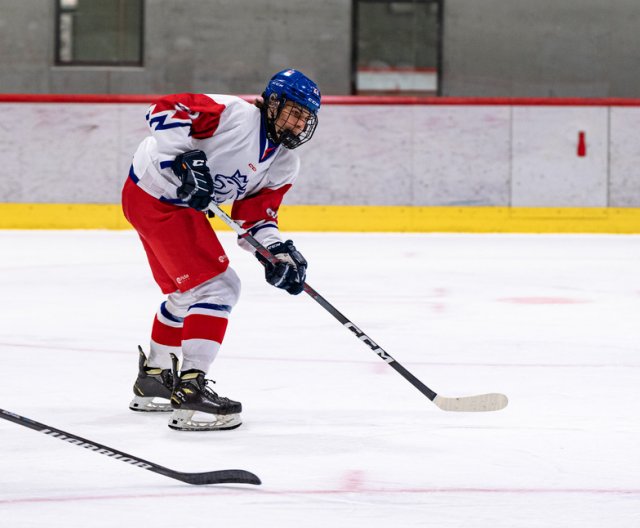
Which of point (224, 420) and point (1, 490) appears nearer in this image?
point (1, 490)

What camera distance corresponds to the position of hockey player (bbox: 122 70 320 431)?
11.0 feet

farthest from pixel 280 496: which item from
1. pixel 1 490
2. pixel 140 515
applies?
pixel 1 490

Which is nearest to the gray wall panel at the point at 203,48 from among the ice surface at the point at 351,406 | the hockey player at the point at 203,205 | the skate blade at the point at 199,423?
the ice surface at the point at 351,406

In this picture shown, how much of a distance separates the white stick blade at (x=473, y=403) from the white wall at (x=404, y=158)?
276 inches

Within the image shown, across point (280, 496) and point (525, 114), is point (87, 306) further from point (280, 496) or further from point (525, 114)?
point (525, 114)

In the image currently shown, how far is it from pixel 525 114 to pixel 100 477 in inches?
324

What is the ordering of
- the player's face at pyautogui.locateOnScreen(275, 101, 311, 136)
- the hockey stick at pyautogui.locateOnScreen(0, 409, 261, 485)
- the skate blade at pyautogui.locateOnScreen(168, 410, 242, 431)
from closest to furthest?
the hockey stick at pyautogui.locateOnScreen(0, 409, 261, 485), the skate blade at pyautogui.locateOnScreen(168, 410, 242, 431), the player's face at pyautogui.locateOnScreen(275, 101, 311, 136)

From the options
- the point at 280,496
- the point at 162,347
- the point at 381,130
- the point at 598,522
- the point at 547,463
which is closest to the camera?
the point at 598,522

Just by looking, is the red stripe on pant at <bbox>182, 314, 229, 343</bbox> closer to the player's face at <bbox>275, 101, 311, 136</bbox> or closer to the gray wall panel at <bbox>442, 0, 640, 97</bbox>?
the player's face at <bbox>275, 101, 311, 136</bbox>

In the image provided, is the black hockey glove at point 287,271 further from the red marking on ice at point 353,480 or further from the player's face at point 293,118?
the red marking on ice at point 353,480

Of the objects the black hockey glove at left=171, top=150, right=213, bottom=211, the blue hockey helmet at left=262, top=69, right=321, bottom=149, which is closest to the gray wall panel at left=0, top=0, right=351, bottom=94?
the blue hockey helmet at left=262, top=69, right=321, bottom=149

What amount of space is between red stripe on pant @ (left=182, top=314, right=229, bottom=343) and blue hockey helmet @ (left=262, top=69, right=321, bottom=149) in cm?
50

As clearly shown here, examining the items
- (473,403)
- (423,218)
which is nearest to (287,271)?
(473,403)

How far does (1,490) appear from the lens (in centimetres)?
256
